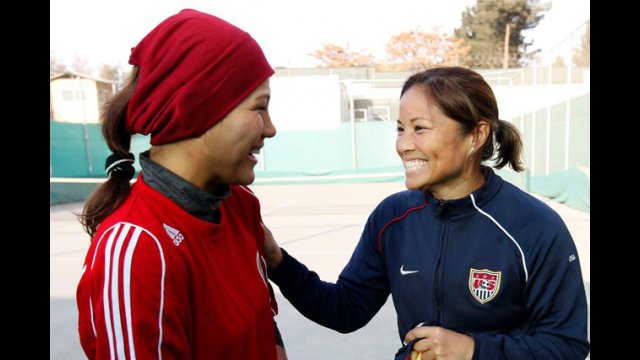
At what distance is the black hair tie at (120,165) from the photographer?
1287 mm

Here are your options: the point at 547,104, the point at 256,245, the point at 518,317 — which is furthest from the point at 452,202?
the point at 547,104

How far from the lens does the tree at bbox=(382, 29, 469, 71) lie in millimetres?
44438

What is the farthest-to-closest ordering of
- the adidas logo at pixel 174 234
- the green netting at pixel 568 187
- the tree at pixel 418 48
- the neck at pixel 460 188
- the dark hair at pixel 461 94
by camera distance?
1. the tree at pixel 418 48
2. the green netting at pixel 568 187
3. the neck at pixel 460 188
4. the dark hair at pixel 461 94
5. the adidas logo at pixel 174 234

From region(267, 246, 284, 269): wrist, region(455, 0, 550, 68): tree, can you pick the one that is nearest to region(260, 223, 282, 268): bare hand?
region(267, 246, 284, 269): wrist

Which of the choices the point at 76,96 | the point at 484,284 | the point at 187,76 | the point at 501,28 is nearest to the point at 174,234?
the point at 187,76

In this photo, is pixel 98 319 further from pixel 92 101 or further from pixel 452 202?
pixel 92 101

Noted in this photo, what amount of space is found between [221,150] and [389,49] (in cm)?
4697

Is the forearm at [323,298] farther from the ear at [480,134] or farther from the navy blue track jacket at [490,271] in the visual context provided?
the ear at [480,134]

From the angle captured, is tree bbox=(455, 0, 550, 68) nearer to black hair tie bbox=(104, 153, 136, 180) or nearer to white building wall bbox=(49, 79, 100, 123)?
white building wall bbox=(49, 79, 100, 123)

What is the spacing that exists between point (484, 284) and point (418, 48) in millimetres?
46743

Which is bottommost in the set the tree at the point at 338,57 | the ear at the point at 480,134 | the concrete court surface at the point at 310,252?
the concrete court surface at the point at 310,252

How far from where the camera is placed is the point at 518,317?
5.14 feet

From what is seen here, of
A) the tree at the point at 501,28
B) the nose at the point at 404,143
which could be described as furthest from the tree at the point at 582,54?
the tree at the point at 501,28

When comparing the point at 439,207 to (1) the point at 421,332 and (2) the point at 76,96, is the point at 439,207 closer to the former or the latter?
(1) the point at 421,332
